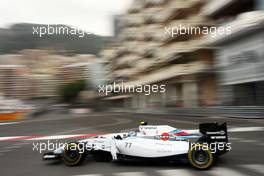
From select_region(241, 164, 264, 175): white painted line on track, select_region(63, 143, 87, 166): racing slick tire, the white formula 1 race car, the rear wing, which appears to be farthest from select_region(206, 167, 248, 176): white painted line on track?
select_region(63, 143, 87, 166): racing slick tire

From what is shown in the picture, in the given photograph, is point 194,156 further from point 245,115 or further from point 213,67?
point 213,67

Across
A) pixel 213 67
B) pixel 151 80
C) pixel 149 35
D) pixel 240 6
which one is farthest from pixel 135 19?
pixel 240 6

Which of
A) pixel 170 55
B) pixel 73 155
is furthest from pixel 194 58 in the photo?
pixel 73 155

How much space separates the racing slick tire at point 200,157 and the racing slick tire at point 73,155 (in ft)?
7.26

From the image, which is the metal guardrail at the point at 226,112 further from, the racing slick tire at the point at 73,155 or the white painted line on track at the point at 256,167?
the racing slick tire at the point at 73,155

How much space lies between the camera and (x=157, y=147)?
700cm

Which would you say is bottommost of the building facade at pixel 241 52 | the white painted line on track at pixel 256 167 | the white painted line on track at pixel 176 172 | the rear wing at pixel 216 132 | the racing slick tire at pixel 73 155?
the white painted line on track at pixel 176 172

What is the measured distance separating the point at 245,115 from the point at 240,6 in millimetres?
8616

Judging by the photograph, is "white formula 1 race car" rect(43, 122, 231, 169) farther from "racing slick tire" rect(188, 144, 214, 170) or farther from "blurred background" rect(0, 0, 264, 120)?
"blurred background" rect(0, 0, 264, 120)

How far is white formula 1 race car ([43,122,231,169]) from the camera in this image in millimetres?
6691

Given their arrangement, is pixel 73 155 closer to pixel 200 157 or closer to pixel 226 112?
pixel 200 157

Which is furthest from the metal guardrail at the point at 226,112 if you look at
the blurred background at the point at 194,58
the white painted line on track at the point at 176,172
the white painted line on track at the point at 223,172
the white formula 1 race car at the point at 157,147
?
the white painted line on track at the point at 176,172

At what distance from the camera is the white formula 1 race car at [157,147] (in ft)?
22.0

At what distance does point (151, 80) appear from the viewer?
43.9 m
